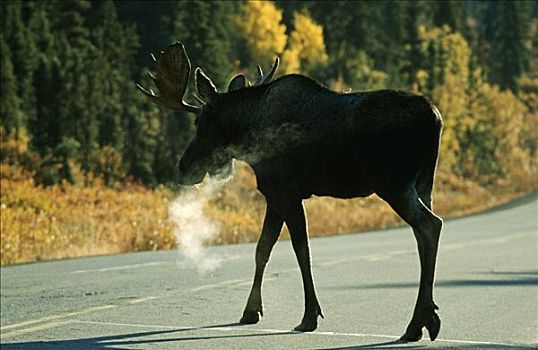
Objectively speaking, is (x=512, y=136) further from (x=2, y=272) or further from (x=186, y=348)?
(x=186, y=348)

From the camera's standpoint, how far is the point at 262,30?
7375 centimetres

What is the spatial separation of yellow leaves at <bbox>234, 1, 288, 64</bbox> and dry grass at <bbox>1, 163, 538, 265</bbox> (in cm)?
2675

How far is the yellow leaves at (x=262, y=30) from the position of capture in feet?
239

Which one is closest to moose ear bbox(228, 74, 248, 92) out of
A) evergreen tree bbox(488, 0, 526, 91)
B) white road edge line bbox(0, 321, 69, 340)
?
white road edge line bbox(0, 321, 69, 340)

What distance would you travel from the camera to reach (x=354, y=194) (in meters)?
7.96

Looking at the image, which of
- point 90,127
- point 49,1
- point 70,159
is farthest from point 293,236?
point 49,1

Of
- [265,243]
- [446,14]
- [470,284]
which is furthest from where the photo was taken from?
[446,14]

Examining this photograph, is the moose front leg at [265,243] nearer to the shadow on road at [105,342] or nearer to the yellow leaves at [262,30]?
the shadow on road at [105,342]

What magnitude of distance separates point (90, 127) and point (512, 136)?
42584mm

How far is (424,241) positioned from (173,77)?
2149 millimetres

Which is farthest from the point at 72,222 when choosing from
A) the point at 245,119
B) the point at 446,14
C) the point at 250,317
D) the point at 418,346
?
the point at 446,14

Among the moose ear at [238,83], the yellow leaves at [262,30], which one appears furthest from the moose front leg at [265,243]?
the yellow leaves at [262,30]

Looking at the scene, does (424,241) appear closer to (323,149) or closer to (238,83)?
(323,149)

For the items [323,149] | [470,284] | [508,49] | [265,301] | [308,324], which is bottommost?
[508,49]
